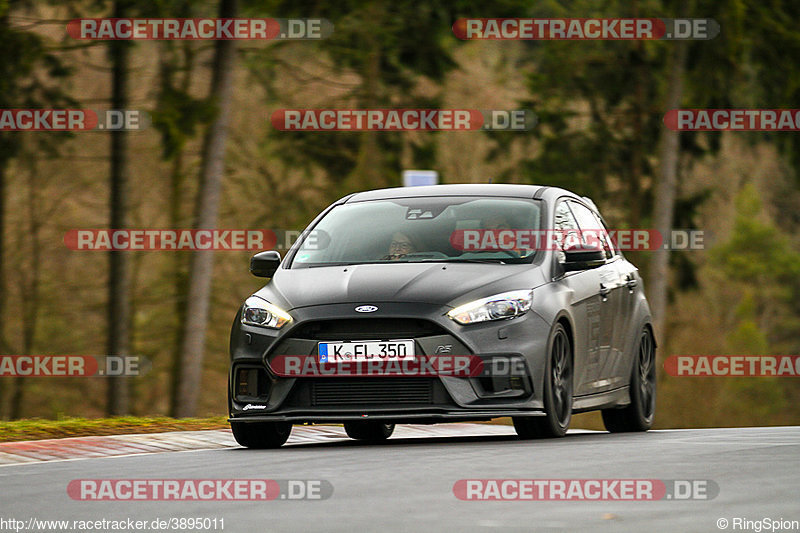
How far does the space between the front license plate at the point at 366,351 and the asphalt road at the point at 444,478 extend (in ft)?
1.98

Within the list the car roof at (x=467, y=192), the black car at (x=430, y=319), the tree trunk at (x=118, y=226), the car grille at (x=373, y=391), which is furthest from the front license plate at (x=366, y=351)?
the tree trunk at (x=118, y=226)

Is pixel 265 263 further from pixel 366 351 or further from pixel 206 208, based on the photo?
pixel 206 208

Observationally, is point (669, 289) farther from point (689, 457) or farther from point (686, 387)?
point (689, 457)

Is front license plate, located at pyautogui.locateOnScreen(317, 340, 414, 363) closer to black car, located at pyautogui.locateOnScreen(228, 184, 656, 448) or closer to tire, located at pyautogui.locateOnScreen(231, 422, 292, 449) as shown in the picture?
black car, located at pyautogui.locateOnScreen(228, 184, 656, 448)

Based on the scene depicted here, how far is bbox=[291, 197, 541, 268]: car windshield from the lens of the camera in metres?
11.3

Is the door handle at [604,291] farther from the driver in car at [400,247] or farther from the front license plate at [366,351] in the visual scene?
the front license plate at [366,351]

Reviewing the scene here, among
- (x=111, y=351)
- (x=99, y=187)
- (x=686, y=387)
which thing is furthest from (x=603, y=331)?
(x=686, y=387)

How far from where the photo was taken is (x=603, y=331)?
12062mm

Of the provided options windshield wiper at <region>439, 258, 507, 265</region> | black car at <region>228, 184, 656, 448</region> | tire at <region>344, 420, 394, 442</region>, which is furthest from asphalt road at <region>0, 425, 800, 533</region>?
tire at <region>344, 420, 394, 442</region>

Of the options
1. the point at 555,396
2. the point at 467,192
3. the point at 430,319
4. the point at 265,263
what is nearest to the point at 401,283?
the point at 430,319

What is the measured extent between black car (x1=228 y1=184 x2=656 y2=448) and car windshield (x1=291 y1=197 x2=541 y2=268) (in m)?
0.01

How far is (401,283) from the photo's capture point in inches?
418

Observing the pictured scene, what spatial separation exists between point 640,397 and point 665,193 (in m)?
16.5

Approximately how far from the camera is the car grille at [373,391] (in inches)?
407
